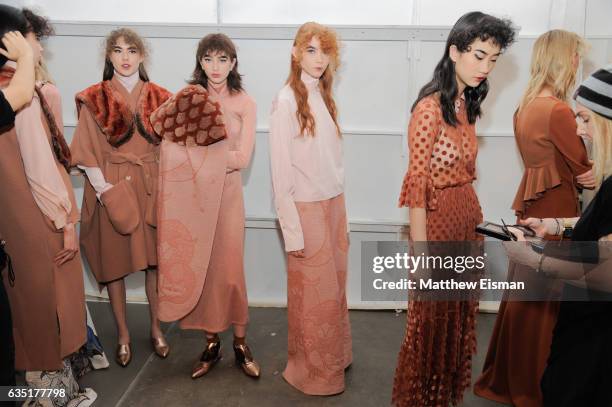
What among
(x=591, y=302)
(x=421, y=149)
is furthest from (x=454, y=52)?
(x=591, y=302)

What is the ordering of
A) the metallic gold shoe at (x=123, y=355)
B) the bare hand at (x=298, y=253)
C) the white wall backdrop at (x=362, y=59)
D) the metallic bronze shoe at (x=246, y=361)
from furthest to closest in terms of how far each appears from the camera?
the white wall backdrop at (x=362, y=59), the metallic gold shoe at (x=123, y=355), the metallic bronze shoe at (x=246, y=361), the bare hand at (x=298, y=253)

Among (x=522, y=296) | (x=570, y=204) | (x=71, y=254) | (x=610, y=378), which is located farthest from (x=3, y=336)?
(x=570, y=204)

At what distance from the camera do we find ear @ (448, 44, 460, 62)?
6.99 feet

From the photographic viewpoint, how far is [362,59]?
11.6 feet

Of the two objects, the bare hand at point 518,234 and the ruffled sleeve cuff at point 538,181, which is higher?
the ruffled sleeve cuff at point 538,181

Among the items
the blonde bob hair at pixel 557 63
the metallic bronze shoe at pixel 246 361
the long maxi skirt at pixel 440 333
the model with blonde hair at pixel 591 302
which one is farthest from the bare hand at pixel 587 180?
the metallic bronze shoe at pixel 246 361

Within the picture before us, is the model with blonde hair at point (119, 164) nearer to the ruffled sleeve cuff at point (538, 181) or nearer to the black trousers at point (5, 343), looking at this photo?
the black trousers at point (5, 343)

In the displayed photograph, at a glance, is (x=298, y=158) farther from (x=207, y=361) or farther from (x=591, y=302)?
(x=591, y=302)

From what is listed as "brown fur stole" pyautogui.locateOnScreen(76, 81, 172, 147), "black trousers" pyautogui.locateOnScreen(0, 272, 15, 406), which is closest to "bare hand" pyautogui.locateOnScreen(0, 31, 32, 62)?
"black trousers" pyautogui.locateOnScreen(0, 272, 15, 406)

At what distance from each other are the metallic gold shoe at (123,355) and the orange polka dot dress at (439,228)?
1.54m

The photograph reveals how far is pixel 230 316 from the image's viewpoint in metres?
2.93

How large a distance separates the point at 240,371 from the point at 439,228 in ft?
4.76

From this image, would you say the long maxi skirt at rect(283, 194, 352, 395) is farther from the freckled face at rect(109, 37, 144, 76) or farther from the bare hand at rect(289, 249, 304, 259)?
the freckled face at rect(109, 37, 144, 76)

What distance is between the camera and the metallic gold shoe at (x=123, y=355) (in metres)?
3.08
